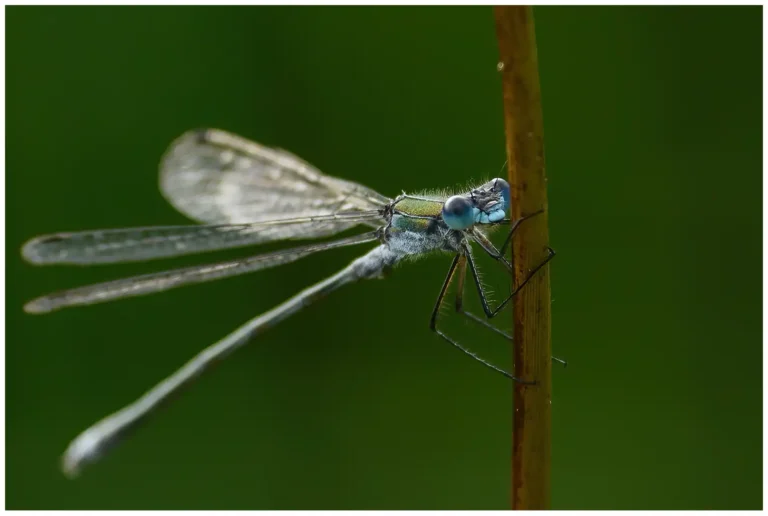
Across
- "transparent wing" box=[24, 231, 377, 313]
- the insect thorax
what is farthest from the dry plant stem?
"transparent wing" box=[24, 231, 377, 313]

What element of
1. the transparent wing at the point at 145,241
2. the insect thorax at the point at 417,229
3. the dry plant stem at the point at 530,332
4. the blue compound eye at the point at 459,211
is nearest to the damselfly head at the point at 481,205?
the blue compound eye at the point at 459,211

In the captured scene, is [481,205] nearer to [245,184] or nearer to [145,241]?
[245,184]

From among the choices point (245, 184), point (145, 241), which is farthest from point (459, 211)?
point (145, 241)

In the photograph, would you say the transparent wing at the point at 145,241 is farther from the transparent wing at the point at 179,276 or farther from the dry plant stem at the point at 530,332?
the dry plant stem at the point at 530,332

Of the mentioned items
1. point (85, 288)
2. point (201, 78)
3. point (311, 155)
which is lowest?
point (85, 288)

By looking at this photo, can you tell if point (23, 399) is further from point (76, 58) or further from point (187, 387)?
point (76, 58)

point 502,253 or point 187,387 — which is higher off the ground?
point 502,253

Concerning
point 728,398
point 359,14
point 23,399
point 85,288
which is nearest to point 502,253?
point 85,288

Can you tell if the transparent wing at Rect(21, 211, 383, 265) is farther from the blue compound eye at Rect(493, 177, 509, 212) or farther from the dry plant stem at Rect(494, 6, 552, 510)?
the dry plant stem at Rect(494, 6, 552, 510)
